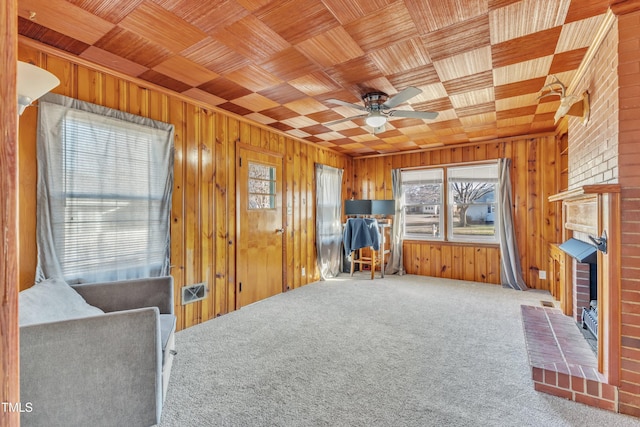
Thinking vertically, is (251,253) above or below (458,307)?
above

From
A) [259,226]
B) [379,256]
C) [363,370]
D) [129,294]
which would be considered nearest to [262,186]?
[259,226]

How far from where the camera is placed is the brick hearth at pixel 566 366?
182 centimetres

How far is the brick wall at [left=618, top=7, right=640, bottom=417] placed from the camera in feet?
5.74

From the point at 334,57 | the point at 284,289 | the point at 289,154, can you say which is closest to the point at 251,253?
the point at 284,289

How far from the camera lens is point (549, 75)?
8.77ft

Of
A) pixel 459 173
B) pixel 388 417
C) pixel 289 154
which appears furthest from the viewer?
pixel 459 173

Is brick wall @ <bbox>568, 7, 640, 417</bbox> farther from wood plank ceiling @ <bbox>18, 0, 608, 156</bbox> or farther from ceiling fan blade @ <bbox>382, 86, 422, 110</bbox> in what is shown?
ceiling fan blade @ <bbox>382, 86, 422, 110</bbox>

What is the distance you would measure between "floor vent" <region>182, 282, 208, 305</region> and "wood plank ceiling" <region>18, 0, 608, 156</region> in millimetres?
2026

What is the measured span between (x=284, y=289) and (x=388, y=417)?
9.59ft

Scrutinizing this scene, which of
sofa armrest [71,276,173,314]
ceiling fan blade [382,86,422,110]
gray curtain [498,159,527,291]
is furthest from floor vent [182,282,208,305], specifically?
gray curtain [498,159,527,291]

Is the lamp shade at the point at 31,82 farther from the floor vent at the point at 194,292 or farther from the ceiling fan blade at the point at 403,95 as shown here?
the ceiling fan blade at the point at 403,95

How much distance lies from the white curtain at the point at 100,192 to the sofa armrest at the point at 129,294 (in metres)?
0.31

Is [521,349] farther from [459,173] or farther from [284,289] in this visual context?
[459,173]

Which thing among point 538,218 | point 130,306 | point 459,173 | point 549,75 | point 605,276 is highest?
point 549,75
